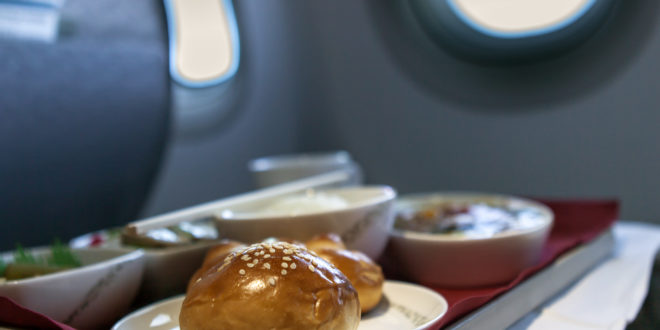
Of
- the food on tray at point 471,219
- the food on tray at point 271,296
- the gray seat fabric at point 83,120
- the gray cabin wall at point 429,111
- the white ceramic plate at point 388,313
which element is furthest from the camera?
the gray cabin wall at point 429,111

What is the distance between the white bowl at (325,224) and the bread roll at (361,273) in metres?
0.09

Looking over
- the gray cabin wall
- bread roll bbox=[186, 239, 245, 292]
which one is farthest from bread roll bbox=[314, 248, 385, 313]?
the gray cabin wall

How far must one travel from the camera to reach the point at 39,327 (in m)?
0.55

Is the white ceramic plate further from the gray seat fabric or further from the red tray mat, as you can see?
the gray seat fabric

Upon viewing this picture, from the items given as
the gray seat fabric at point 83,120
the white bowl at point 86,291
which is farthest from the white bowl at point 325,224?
the gray seat fabric at point 83,120

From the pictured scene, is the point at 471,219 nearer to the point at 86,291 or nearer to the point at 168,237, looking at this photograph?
the point at 168,237

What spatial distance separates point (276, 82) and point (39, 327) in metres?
2.87

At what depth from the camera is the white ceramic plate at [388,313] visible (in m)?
0.59

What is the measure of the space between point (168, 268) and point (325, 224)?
23 centimetres

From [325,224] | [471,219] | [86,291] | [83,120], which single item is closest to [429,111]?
[83,120]

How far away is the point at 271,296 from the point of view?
0.50 m

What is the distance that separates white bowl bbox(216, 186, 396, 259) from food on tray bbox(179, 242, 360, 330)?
0.59 ft

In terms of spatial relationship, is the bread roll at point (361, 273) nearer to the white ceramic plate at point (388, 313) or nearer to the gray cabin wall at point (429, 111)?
the white ceramic plate at point (388, 313)

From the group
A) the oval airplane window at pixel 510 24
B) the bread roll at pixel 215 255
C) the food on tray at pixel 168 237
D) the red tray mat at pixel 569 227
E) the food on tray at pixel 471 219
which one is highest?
the oval airplane window at pixel 510 24
